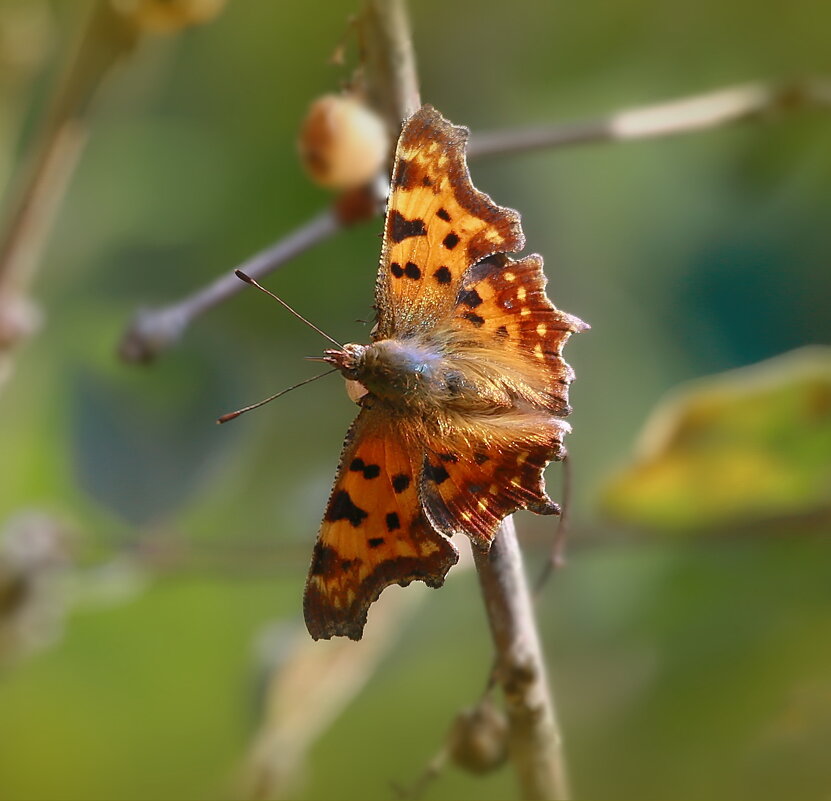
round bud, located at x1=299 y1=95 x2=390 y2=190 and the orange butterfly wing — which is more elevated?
round bud, located at x1=299 y1=95 x2=390 y2=190

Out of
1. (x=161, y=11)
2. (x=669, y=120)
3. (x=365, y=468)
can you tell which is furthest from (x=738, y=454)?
(x=161, y=11)

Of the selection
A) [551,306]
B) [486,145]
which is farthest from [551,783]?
[486,145]

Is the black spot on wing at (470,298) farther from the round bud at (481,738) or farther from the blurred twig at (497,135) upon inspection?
the round bud at (481,738)

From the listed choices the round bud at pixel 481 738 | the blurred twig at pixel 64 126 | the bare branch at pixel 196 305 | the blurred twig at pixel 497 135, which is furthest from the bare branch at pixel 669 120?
the round bud at pixel 481 738

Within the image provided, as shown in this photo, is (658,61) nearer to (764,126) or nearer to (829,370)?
(764,126)

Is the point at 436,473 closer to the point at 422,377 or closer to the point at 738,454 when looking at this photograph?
the point at 422,377

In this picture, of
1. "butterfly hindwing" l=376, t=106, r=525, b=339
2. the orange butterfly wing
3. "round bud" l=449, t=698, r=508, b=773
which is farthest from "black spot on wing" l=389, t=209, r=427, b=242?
"round bud" l=449, t=698, r=508, b=773

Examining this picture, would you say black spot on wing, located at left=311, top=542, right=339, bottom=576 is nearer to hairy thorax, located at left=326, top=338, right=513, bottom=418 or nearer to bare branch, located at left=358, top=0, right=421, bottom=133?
hairy thorax, located at left=326, top=338, right=513, bottom=418

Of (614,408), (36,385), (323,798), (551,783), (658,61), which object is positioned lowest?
(551,783)
